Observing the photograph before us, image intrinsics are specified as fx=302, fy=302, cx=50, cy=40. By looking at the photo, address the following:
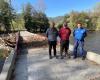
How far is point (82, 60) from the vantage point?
1391cm

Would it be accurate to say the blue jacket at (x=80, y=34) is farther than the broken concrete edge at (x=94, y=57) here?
Yes

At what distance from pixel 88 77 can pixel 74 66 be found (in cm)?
220

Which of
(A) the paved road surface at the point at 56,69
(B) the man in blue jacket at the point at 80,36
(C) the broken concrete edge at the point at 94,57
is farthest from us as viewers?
(B) the man in blue jacket at the point at 80,36

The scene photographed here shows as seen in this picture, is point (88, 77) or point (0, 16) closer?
point (88, 77)

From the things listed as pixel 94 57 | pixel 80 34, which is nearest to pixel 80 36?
pixel 80 34

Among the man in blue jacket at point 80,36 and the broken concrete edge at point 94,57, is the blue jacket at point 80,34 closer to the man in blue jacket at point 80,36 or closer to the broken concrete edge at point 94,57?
the man in blue jacket at point 80,36

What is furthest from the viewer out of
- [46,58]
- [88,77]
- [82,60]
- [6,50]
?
[6,50]

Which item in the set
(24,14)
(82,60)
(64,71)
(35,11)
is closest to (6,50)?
(82,60)

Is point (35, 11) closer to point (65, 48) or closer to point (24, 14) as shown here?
point (24, 14)

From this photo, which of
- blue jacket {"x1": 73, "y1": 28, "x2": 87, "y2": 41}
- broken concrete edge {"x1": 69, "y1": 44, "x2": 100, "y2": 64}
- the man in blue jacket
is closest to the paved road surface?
broken concrete edge {"x1": 69, "y1": 44, "x2": 100, "y2": 64}

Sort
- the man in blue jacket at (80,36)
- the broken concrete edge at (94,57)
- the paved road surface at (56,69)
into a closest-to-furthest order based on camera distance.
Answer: the paved road surface at (56,69) < the broken concrete edge at (94,57) < the man in blue jacket at (80,36)

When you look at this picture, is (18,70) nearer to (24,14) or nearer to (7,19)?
(7,19)

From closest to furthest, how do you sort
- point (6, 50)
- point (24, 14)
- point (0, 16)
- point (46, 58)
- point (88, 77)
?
1. point (88, 77)
2. point (46, 58)
3. point (6, 50)
4. point (0, 16)
5. point (24, 14)

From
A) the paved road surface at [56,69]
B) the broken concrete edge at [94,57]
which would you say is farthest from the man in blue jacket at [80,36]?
the paved road surface at [56,69]
